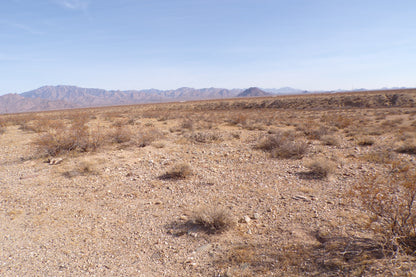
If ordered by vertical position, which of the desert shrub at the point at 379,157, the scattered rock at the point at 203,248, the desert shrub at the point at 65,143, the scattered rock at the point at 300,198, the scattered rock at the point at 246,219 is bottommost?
the scattered rock at the point at 203,248

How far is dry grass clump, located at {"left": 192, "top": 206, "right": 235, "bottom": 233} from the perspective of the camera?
4434mm

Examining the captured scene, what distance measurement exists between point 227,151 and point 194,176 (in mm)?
3194

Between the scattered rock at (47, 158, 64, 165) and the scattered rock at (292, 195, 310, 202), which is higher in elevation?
the scattered rock at (47, 158, 64, 165)

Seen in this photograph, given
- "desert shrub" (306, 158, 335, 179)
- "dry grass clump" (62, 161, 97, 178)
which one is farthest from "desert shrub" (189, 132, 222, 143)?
"desert shrub" (306, 158, 335, 179)

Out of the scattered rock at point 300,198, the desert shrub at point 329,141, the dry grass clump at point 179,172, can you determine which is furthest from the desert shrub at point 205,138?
the scattered rock at point 300,198

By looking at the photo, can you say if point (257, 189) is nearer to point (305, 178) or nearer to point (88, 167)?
point (305, 178)

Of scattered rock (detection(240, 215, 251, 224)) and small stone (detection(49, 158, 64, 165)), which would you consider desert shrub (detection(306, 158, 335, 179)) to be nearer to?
scattered rock (detection(240, 215, 251, 224))

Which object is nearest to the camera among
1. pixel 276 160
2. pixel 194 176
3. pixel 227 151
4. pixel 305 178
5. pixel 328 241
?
pixel 328 241

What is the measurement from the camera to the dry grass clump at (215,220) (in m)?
4.43

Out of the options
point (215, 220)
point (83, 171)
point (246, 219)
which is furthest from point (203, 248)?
point (83, 171)

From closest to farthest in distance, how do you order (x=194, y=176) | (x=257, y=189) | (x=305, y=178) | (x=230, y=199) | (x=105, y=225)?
(x=105, y=225) → (x=230, y=199) → (x=257, y=189) → (x=305, y=178) → (x=194, y=176)

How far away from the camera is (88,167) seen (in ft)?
25.2

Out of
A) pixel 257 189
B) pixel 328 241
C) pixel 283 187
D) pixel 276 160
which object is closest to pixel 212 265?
pixel 328 241

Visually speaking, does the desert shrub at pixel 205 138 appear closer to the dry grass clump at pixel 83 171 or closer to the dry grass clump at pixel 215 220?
the dry grass clump at pixel 83 171
